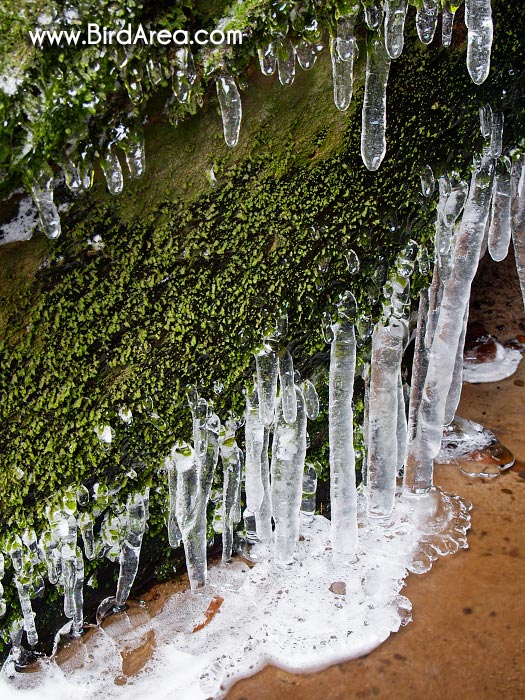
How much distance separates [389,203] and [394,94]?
0.39 m

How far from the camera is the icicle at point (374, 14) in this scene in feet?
6.81

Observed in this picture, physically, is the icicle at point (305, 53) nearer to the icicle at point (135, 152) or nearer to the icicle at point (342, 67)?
the icicle at point (342, 67)

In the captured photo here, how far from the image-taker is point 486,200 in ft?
8.96

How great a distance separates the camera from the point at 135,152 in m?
1.97

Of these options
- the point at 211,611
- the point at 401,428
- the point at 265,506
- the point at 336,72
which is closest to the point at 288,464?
the point at 265,506

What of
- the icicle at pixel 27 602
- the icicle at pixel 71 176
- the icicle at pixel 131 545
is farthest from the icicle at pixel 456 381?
the icicle at pixel 27 602

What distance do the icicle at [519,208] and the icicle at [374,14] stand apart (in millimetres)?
946

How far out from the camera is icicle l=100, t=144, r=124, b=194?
194 centimetres

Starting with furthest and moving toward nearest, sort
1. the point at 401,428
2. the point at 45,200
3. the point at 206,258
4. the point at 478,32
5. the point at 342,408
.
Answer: the point at 401,428 < the point at 342,408 < the point at 206,258 < the point at 478,32 < the point at 45,200

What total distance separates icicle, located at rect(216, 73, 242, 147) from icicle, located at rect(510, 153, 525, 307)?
127 centimetres

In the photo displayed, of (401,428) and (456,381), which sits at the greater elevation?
(456,381)

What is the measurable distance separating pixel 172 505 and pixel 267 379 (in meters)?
0.61

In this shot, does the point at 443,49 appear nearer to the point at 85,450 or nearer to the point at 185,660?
the point at 85,450

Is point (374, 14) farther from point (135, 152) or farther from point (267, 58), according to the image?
point (135, 152)
